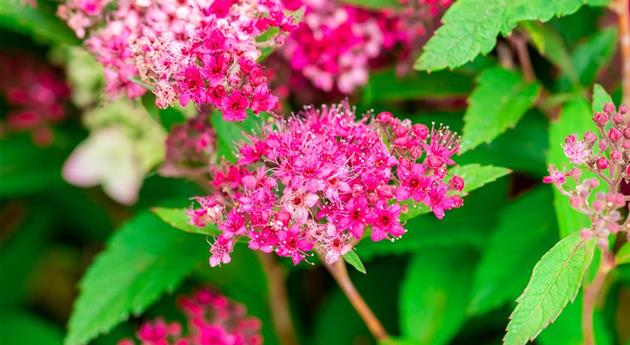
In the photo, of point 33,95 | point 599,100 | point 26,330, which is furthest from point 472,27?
point 26,330

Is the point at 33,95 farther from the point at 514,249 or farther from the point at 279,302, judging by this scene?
the point at 514,249

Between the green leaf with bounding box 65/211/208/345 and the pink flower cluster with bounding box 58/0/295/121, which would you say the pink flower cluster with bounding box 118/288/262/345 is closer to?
the green leaf with bounding box 65/211/208/345

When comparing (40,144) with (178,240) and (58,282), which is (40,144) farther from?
(178,240)

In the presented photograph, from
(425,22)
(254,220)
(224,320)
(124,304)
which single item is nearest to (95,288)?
(124,304)

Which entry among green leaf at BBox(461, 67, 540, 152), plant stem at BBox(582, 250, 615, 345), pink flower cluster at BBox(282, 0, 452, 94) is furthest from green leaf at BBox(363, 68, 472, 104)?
plant stem at BBox(582, 250, 615, 345)

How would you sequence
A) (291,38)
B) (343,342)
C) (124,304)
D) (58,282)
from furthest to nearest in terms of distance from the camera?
(58,282)
(343,342)
(291,38)
(124,304)

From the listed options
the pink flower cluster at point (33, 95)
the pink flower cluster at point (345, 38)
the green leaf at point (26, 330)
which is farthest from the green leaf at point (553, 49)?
the green leaf at point (26, 330)
